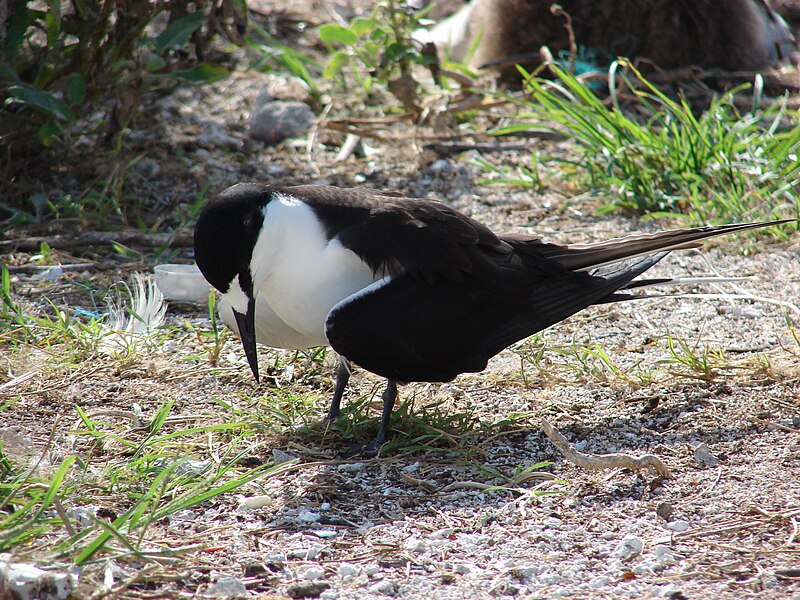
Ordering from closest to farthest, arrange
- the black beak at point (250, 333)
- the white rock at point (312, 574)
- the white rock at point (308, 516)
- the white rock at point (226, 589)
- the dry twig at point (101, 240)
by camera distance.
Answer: the white rock at point (226, 589)
the white rock at point (312, 574)
the white rock at point (308, 516)
the black beak at point (250, 333)
the dry twig at point (101, 240)

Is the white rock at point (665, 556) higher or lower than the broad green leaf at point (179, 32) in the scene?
lower

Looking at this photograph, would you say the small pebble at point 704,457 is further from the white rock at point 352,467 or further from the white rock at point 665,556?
the white rock at point 352,467

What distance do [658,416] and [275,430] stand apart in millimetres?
1349

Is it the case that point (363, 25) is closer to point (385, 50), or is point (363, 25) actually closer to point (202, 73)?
point (385, 50)

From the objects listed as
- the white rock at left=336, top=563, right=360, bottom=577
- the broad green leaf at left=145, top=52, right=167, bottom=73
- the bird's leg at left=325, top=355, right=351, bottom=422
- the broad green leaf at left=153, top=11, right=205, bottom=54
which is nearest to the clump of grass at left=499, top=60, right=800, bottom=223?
the broad green leaf at left=153, top=11, right=205, bottom=54

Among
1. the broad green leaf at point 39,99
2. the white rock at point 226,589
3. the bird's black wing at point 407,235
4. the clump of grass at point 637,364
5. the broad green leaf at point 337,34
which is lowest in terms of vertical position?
the clump of grass at point 637,364

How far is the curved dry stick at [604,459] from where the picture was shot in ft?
9.89

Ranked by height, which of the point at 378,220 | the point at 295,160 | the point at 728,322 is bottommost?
the point at 728,322

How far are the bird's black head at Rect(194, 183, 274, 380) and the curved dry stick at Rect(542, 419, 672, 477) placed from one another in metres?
1.05

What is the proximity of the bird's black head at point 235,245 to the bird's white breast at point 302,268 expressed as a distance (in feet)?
0.12

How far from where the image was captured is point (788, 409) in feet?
11.1

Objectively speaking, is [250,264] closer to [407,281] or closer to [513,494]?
[407,281]

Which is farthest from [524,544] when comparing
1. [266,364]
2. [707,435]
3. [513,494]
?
[266,364]

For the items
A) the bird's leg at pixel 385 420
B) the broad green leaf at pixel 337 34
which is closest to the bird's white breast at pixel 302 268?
the bird's leg at pixel 385 420
